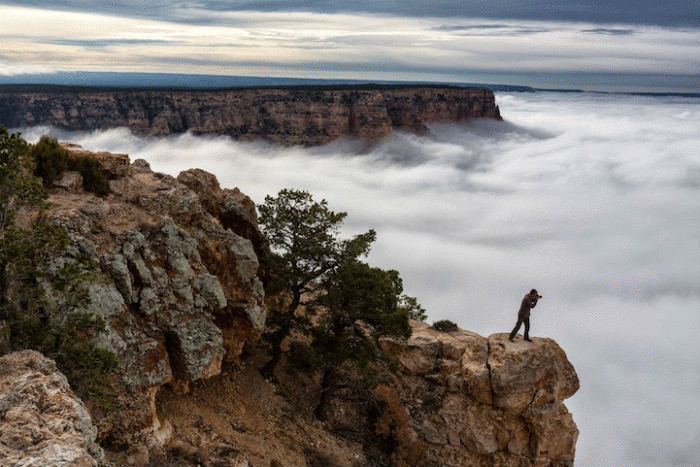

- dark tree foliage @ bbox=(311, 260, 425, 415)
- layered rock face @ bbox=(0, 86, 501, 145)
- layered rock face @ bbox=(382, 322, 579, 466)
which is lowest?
layered rock face @ bbox=(382, 322, 579, 466)

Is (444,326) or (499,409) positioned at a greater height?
(444,326)

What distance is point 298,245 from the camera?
19.9 m

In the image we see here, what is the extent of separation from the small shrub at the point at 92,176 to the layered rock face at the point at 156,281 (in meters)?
0.28

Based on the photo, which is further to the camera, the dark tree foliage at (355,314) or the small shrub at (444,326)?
the small shrub at (444,326)

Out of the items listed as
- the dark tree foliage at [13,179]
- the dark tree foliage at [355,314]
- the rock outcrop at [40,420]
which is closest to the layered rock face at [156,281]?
the dark tree foliage at [13,179]

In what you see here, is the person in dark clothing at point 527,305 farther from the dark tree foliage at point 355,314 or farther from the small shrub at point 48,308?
the small shrub at point 48,308

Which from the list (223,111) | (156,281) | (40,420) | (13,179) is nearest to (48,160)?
(156,281)

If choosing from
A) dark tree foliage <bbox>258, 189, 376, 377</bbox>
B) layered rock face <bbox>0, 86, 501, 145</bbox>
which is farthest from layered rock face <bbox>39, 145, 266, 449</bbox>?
layered rock face <bbox>0, 86, 501, 145</bbox>

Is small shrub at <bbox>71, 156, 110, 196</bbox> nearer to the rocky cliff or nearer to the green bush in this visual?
the rocky cliff

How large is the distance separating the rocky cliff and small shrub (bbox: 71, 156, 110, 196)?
37 centimetres

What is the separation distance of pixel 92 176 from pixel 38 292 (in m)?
7.03

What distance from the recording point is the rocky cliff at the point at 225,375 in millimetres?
13805

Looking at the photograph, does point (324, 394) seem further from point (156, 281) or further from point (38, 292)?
point (38, 292)

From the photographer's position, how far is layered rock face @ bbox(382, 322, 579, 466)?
20.6 m
